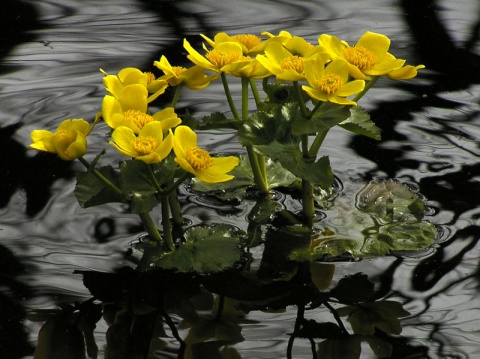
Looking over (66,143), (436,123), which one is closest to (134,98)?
(66,143)

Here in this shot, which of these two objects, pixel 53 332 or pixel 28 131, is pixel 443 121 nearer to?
pixel 28 131

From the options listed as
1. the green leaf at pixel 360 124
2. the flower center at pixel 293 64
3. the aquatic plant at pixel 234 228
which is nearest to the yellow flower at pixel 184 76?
the aquatic plant at pixel 234 228

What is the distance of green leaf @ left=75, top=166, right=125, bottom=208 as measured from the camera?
1240mm

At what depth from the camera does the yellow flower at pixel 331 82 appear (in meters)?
1.22

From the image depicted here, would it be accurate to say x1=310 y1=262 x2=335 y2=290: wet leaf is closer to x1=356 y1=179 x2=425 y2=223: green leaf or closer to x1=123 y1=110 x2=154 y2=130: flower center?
x1=356 y1=179 x2=425 y2=223: green leaf

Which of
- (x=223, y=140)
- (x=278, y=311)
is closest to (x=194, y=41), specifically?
(x=223, y=140)

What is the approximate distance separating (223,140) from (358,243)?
17.4 inches

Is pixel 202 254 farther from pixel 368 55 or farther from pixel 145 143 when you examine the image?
pixel 368 55

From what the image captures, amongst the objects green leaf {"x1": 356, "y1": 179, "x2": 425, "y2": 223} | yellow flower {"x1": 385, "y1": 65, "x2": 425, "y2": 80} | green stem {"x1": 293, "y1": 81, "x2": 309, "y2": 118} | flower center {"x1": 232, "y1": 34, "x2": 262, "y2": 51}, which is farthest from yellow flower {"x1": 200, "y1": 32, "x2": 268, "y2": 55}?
green leaf {"x1": 356, "y1": 179, "x2": 425, "y2": 223}

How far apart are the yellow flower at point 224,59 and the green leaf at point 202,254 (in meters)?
0.24

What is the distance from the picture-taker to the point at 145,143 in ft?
3.74

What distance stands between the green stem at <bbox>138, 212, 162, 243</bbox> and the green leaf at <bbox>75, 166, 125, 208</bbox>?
0.16 ft

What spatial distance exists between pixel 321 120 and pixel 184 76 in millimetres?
218

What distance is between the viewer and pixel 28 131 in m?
1.77
